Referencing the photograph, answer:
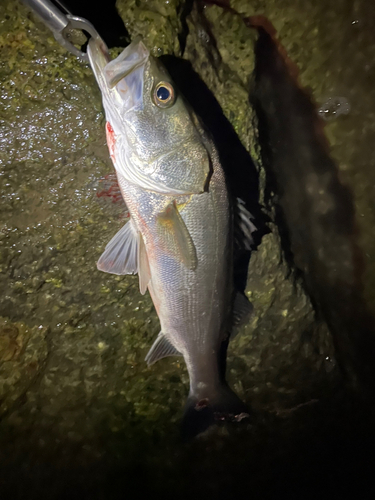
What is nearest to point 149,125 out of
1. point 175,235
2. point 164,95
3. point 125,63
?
point 164,95

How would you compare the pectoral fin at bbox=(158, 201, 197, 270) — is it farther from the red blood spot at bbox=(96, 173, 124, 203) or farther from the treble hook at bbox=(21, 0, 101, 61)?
the treble hook at bbox=(21, 0, 101, 61)

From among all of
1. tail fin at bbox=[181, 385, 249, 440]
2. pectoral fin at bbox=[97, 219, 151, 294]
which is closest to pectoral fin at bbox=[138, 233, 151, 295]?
pectoral fin at bbox=[97, 219, 151, 294]

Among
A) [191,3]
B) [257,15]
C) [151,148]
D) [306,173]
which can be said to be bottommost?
[306,173]

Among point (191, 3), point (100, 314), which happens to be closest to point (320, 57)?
point (191, 3)

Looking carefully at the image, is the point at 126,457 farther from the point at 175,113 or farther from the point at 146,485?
the point at 175,113

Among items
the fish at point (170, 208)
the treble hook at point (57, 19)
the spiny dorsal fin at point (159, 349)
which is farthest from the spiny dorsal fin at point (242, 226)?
the treble hook at point (57, 19)

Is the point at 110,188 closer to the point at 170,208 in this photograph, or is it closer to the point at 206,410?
the point at 170,208
